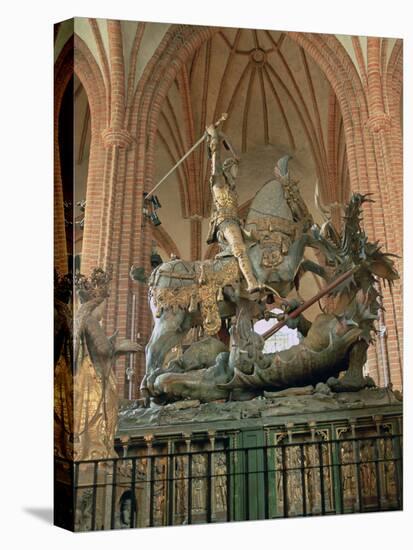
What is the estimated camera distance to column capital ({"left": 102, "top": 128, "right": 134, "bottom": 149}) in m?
11.7

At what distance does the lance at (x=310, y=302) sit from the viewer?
39.5ft

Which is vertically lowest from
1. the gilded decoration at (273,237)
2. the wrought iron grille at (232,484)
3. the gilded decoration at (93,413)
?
the wrought iron grille at (232,484)

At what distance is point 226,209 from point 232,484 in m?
2.51

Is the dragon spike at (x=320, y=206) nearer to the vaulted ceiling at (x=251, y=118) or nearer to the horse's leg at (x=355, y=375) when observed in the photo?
the vaulted ceiling at (x=251, y=118)

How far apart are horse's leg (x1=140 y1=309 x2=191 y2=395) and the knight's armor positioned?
0.75 m

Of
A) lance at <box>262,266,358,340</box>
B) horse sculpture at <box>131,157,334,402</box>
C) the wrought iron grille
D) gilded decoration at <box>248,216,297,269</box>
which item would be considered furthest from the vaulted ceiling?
the wrought iron grille

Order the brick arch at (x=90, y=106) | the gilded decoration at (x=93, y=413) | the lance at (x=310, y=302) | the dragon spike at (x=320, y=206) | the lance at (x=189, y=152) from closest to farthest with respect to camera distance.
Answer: the gilded decoration at (x=93, y=413)
the brick arch at (x=90, y=106)
the lance at (x=189, y=152)
the lance at (x=310, y=302)
the dragon spike at (x=320, y=206)

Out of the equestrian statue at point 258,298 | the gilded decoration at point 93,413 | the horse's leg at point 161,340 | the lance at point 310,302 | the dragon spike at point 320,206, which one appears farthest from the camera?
the dragon spike at point 320,206

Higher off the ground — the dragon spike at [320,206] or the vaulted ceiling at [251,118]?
the vaulted ceiling at [251,118]

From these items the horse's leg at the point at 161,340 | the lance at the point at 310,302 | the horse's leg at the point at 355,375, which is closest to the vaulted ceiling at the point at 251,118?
the horse's leg at the point at 161,340

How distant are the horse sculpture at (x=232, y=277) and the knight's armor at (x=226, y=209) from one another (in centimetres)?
8

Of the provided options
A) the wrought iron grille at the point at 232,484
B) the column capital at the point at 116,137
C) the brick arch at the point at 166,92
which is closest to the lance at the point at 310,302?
the brick arch at the point at 166,92

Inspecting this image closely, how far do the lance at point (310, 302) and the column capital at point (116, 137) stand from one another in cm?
216

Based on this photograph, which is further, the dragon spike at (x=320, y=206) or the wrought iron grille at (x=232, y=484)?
the dragon spike at (x=320, y=206)
